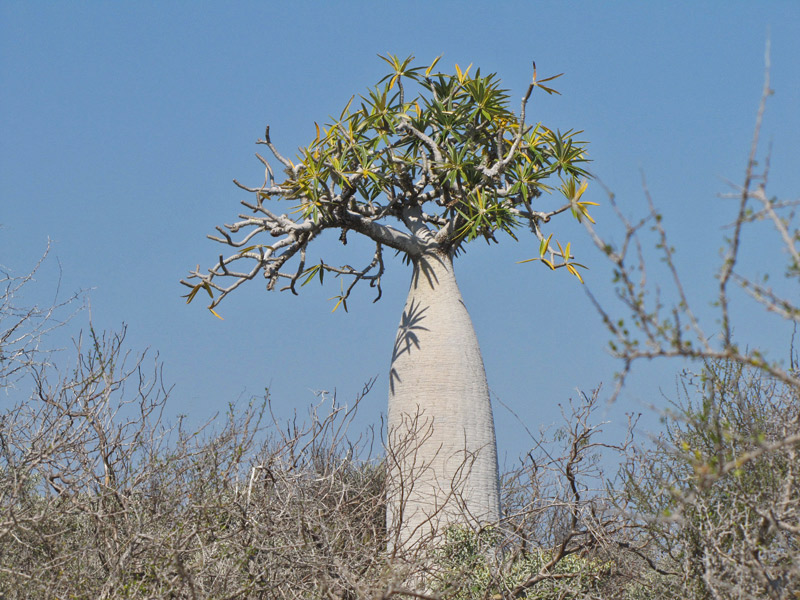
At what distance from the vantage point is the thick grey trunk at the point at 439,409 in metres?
6.71

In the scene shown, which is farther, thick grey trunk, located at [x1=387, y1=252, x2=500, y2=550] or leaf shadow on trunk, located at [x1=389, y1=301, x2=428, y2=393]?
leaf shadow on trunk, located at [x1=389, y1=301, x2=428, y2=393]

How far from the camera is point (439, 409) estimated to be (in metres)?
6.98

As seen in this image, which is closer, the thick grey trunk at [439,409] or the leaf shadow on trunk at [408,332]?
the thick grey trunk at [439,409]

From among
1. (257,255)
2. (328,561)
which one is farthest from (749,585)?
(257,255)

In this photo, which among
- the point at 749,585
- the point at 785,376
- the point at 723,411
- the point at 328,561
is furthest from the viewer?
the point at 723,411

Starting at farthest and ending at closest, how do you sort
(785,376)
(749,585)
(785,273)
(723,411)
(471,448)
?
(471,448) < (723,411) < (749,585) < (785,273) < (785,376)

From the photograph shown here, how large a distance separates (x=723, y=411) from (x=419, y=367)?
104 inches

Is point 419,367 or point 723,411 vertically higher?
point 419,367

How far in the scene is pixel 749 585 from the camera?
3996 mm

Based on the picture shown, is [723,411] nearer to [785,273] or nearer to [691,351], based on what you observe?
[785,273]

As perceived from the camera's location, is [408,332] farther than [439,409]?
Yes

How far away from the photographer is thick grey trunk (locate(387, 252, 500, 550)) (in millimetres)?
6715

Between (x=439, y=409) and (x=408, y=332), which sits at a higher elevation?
(x=408, y=332)

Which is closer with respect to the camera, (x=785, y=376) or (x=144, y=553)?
(x=785, y=376)
